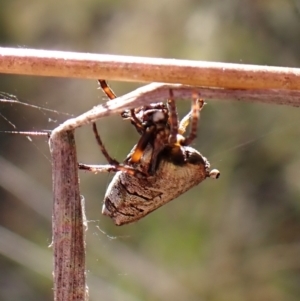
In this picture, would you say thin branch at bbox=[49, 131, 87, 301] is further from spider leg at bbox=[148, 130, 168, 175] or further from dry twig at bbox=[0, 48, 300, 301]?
spider leg at bbox=[148, 130, 168, 175]

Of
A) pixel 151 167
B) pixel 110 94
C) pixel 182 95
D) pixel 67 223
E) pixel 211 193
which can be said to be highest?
pixel 211 193

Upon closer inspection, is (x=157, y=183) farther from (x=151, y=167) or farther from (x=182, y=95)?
(x=182, y=95)

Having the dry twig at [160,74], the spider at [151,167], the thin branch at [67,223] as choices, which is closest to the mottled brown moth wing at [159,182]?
the spider at [151,167]

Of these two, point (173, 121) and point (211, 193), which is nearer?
point (173, 121)

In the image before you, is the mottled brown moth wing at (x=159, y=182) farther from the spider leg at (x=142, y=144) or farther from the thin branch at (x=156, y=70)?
the thin branch at (x=156, y=70)

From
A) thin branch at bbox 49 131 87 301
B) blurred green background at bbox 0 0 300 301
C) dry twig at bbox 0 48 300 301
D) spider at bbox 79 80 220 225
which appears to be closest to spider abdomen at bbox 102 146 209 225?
spider at bbox 79 80 220 225

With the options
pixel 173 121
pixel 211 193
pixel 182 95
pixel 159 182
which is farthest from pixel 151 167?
pixel 211 193
